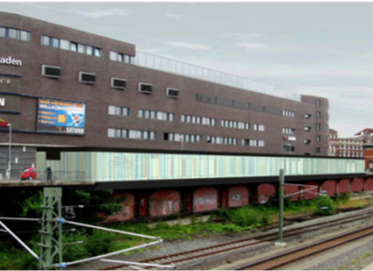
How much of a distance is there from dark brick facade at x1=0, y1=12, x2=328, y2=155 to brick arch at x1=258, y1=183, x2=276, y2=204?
49.7ft

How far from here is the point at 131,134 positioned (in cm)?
5319

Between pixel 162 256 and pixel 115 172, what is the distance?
8.52 meters

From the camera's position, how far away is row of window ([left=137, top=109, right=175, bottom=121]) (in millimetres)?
54516

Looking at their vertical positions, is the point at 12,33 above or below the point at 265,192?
above

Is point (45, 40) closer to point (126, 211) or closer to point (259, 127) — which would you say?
point (126, 211)

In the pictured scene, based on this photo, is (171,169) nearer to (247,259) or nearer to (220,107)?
(247,259)

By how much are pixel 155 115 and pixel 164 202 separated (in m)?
20.9

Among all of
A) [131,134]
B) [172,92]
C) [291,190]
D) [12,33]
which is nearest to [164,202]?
[131,134]

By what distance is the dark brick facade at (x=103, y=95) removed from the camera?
1700 inches

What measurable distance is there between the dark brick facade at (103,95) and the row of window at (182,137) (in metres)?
0.60

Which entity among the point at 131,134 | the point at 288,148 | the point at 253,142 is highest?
the point at 131,134

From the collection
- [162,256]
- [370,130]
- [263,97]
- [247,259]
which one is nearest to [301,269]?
[247,259]

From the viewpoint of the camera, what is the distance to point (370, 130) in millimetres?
181500

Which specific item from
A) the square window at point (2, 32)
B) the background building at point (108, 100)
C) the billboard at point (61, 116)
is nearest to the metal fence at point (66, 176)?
the background building at point (108, 100)
